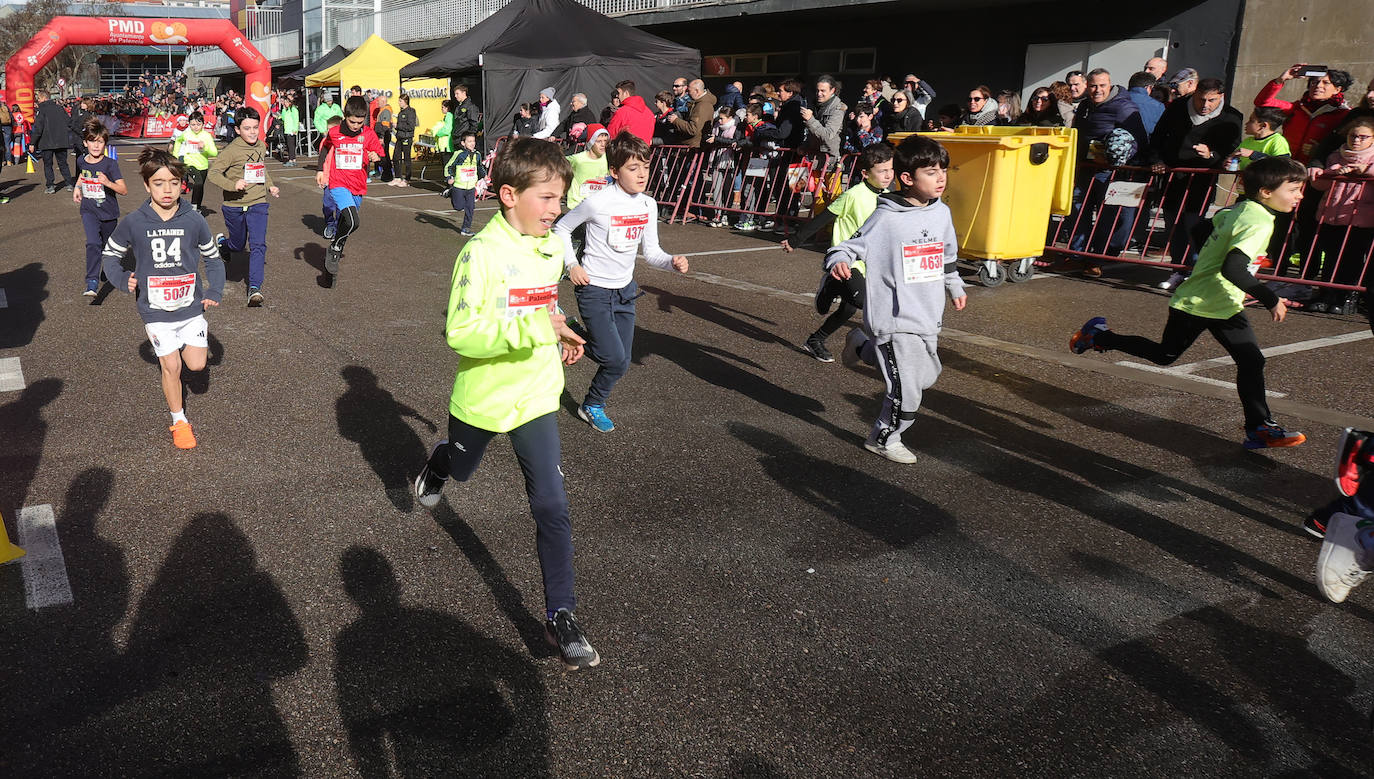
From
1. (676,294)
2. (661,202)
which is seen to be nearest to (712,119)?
(661,202)

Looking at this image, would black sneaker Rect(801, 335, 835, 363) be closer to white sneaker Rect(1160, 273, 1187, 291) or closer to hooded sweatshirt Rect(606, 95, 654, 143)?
white sneaker Rect(1160, 273, 1187, 291)

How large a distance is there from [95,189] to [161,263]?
5.39 meters

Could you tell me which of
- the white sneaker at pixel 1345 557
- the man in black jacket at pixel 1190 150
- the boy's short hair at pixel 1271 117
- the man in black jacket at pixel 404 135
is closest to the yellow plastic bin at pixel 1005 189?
the man in black jacket at pixel 1190 150

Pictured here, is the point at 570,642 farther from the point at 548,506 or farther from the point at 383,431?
the point at 383,431

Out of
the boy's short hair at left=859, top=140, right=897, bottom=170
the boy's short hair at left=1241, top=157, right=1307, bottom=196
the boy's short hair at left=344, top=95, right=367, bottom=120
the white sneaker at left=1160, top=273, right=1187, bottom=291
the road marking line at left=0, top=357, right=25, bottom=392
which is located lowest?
the road marking line at left=0, top=357, right=25, bottom=392

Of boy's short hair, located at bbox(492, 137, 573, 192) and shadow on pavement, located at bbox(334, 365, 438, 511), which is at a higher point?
boy's short hair, located at bbox(492, 137, 573, 192)

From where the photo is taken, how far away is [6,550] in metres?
4.03

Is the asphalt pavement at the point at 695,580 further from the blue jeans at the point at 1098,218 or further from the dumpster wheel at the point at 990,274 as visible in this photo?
the blue jeans at the point at 1098,218

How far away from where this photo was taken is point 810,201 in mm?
15188

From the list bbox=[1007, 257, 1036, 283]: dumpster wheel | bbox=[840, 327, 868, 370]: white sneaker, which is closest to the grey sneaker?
bbox=[840, 327, 868, 370]: white sneaker

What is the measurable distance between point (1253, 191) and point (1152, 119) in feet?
21.5

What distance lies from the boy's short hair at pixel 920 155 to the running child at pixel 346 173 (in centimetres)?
709

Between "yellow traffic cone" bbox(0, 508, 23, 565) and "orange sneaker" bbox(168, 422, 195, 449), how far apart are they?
1366mm

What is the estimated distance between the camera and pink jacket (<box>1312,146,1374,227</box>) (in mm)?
9281
